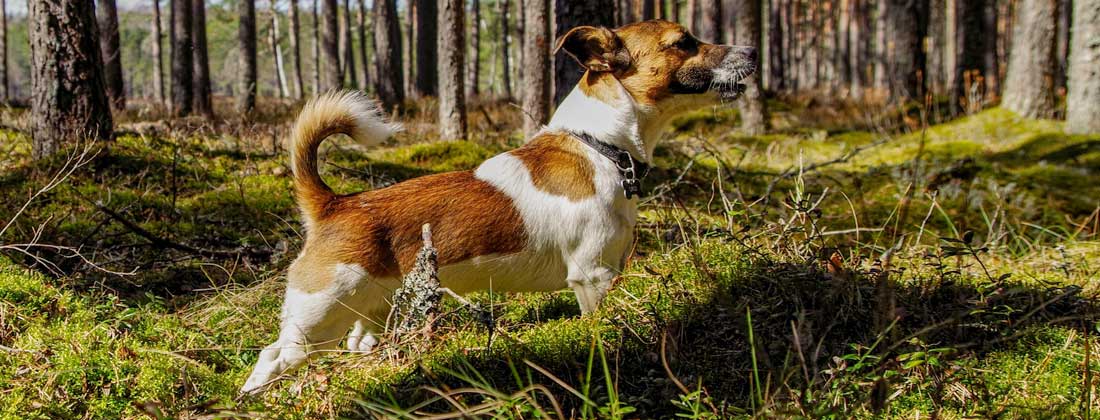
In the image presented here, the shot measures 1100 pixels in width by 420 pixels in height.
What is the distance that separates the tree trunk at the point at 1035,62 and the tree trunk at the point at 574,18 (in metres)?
5.32

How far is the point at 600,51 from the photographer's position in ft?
11.5

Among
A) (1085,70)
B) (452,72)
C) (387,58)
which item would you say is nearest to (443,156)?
(452,72)

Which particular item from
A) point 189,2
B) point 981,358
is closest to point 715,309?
point 981,358

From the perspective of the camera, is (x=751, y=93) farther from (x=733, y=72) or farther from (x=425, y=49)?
(x=425, y=49)

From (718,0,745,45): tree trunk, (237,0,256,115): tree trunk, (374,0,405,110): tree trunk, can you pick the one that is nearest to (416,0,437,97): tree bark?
(374,0,405,110): tree trunk

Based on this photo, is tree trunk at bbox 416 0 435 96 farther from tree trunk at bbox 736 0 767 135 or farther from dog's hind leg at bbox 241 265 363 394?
dog's hind leg at bbox 241 265 363 394

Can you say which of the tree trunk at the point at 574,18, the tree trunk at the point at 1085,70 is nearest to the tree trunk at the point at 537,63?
the tree trunk at the point at 574,18

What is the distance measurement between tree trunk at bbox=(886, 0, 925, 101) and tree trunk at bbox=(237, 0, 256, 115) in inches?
458

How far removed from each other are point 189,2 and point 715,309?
1365 centimetres

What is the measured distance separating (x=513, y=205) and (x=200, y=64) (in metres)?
13.6

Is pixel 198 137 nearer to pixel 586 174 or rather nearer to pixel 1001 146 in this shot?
pixel 586 174

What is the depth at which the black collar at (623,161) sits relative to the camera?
329 centimetres

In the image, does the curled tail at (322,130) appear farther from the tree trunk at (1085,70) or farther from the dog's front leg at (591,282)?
the tree trunk at (1085,70)

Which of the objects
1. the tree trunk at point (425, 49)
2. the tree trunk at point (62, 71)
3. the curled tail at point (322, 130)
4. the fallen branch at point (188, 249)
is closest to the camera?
the curled tail at point (322, 130)
